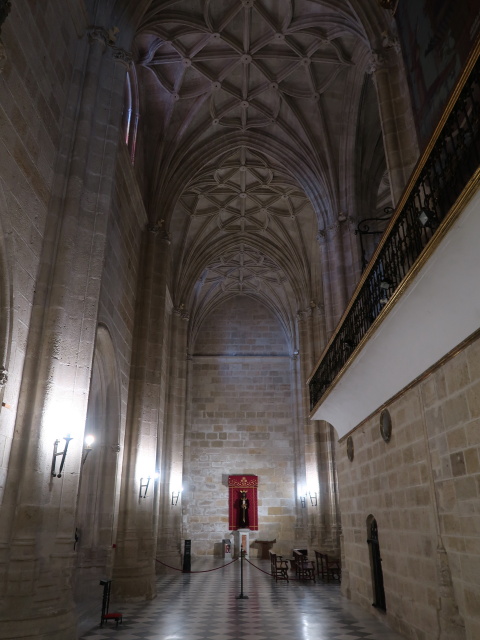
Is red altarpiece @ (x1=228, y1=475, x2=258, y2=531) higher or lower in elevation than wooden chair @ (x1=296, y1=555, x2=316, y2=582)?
higher

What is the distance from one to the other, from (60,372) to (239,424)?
61.4 ft

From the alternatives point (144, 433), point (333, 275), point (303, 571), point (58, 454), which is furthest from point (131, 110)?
point (303, 571)

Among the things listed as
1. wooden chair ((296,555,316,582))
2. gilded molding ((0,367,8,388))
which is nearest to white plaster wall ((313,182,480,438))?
gilded molding ((0,367,8,388))

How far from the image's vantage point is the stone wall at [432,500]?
4.91m

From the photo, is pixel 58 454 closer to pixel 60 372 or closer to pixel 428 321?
pixel 60 372

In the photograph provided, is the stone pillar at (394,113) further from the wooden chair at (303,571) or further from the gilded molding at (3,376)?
the wooden chair at (303,571)

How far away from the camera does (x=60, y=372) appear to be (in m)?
7.04

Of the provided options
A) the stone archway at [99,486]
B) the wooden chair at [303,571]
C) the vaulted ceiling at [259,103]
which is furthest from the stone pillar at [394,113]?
the wooden chair at [303,571]

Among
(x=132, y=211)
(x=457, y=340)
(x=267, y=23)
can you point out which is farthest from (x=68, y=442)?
(x=267, y=23)

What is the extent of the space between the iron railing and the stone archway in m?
4.92

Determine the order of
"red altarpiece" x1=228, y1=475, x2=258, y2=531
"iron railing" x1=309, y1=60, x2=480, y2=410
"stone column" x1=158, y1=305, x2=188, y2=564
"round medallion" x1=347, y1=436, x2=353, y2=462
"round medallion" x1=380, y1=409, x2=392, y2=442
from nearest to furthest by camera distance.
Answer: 1. "iron railing" x1=309, y1=60, x2=480, y2=410
2. "round medallion" x1=380, y1=409, x2=392, y2=442
3. "round medallion" x1=347, y1=436, x2=353, y2=462
4. "stone column" x1=158, y1=305, x2=188, y2=564
5. "red altarpiece" x1=228, y1=475, x2=258, y2=531

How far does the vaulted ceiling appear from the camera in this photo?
13156 mm

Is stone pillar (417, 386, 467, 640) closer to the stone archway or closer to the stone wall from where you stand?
the stone wall

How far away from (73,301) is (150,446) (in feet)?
21.3
